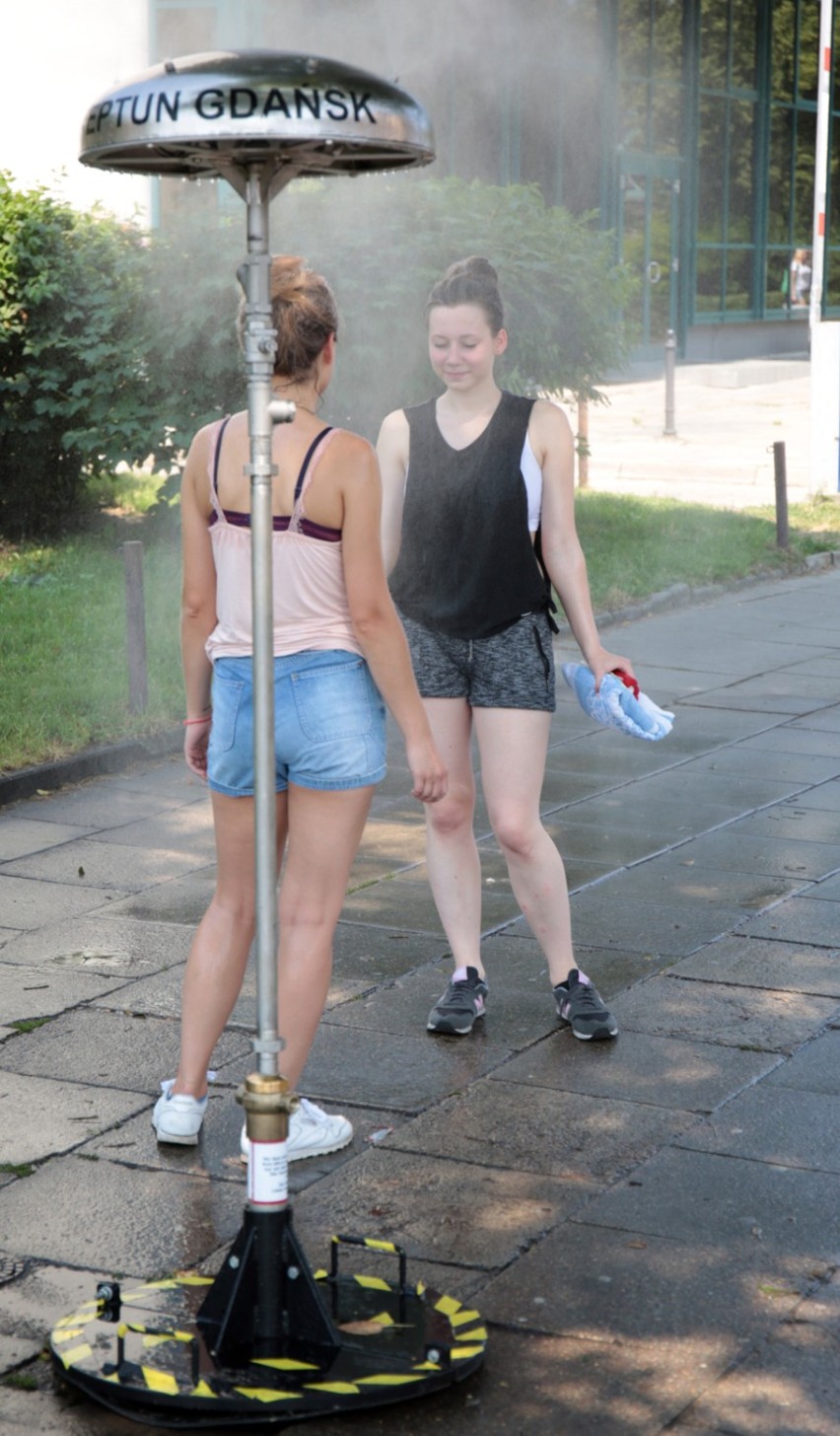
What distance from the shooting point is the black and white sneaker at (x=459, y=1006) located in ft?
16.5

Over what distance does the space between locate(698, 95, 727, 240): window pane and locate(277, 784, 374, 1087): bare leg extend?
1233 inches

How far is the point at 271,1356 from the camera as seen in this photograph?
10.7ft

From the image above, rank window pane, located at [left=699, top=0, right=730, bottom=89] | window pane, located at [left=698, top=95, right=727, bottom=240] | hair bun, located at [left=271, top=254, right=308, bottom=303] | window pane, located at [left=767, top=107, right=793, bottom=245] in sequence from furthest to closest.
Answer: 1. window pane, located at [left=767, top=107, right=793, bottom=245]
2. window pane, located at [left=698, top=95, right=727, bottom=240]
3. window pane, located at [left=699, top=0, right=730, bottom=89]
4. hair bun, located at [left=271, top=254, right=308, bottom=303]

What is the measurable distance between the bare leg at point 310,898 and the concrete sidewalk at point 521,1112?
385mm

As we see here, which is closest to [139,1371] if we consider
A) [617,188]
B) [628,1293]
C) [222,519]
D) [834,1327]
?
[628,1293]

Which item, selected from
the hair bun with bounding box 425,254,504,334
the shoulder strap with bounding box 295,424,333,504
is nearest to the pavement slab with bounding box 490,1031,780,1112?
the shoulder strap with bounding box 295,424,333,504

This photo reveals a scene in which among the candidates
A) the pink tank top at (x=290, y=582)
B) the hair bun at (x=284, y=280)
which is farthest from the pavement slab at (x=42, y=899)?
the hair bun at (x=284, y=280)

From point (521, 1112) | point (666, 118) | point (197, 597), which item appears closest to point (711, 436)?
point (666, 118)

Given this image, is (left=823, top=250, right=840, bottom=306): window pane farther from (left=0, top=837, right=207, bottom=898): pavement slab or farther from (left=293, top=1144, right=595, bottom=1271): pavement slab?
(left=293, top=1144, right=595, bottom=1271): pavement slab

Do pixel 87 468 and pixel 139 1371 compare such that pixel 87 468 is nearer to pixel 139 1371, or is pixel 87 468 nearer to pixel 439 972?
pixel 439 972

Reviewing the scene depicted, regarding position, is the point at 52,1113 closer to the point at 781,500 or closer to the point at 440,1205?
the point at 440,1205

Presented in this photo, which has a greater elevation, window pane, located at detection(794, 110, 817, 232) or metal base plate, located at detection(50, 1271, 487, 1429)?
window pane, located at detection(794, 110, 817, 232)

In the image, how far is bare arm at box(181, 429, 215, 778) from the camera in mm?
3941

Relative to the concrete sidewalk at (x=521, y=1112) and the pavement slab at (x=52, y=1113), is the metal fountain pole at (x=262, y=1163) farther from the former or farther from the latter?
the pavement slab at (x=52, y=1113)
